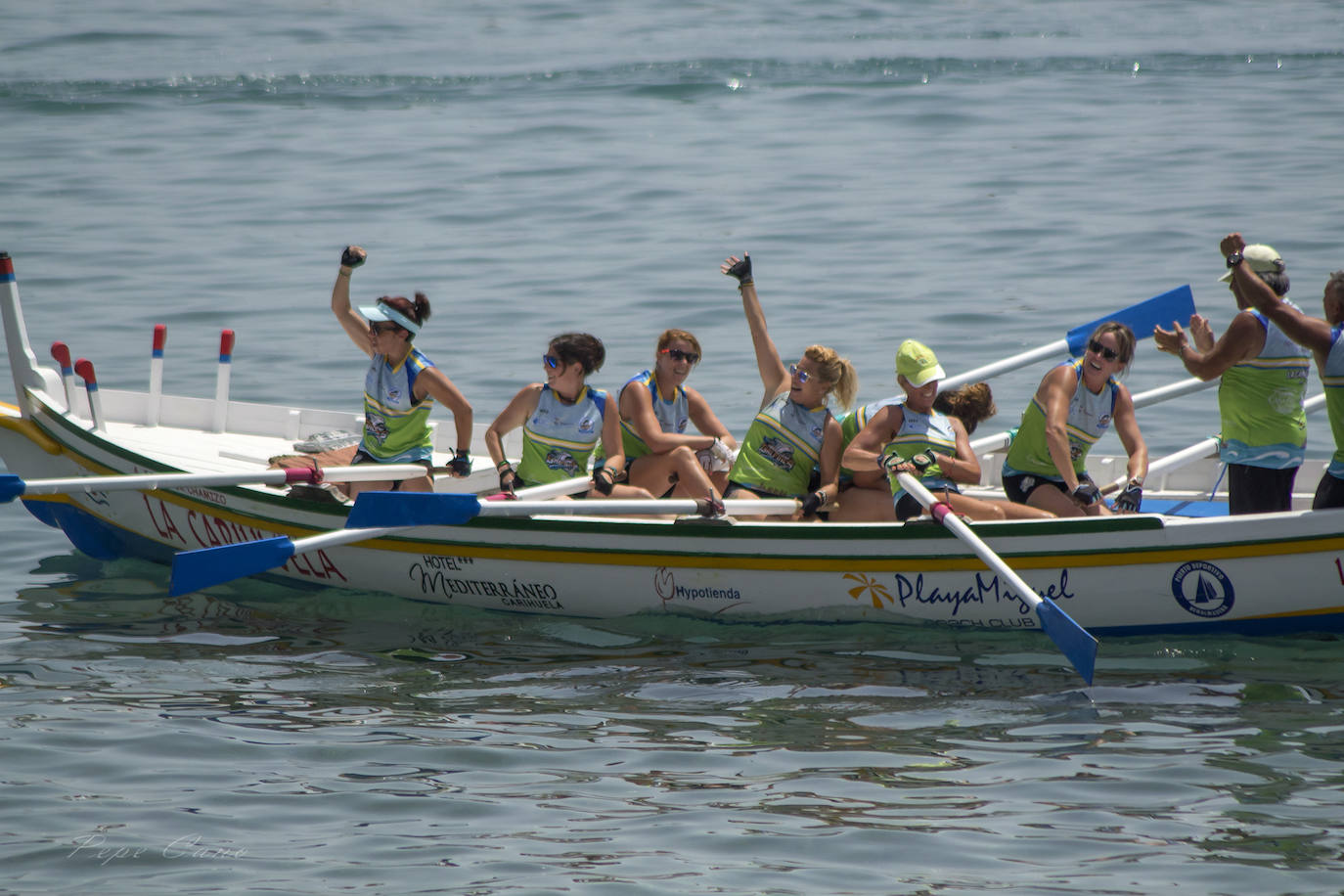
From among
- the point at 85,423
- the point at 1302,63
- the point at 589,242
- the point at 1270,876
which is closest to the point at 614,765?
the point at 1270,876

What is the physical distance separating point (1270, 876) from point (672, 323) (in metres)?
13.3

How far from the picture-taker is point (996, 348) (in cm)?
1641

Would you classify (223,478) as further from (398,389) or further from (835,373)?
(835,373)

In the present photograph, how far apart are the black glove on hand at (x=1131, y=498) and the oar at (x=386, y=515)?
1697mm

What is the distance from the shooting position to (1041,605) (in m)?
7.20

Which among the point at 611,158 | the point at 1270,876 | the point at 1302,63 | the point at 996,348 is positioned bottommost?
the point at 1270,876


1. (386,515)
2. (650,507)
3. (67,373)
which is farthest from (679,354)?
(67,373)

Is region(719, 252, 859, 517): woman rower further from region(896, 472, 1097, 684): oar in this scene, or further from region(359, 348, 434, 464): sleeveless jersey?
region(359, 348, 434, 464): sleeveless jersey

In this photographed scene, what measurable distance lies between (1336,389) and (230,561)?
5.74m

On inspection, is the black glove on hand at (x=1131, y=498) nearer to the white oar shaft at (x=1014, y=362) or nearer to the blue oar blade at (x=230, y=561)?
the white oar shaft at (x=1014, y=362)

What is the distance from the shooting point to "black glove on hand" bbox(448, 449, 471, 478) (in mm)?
8859

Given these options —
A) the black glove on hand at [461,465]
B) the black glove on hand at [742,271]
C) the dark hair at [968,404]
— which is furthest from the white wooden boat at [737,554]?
the black glove on hand at [742,271]

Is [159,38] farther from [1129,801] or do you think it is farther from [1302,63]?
[1129,801]

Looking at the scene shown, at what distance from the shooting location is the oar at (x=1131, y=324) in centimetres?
886
